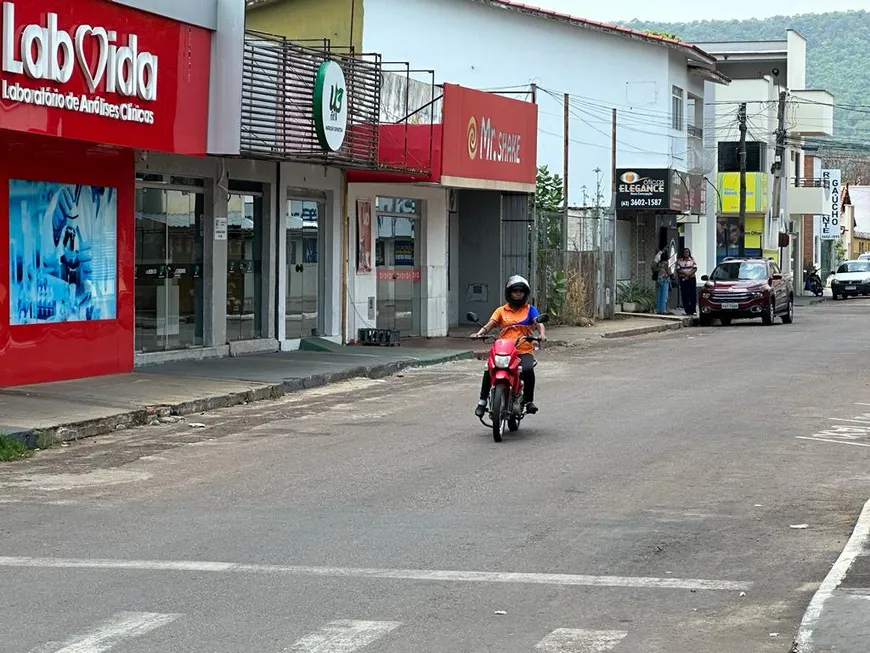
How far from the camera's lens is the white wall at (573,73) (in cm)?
4112

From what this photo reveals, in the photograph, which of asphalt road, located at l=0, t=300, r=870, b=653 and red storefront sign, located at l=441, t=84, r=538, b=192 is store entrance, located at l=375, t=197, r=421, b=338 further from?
asphalt road, located at l=0, t=300, r=870, b=653

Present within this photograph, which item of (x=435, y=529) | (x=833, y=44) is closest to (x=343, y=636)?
(x=435, y=529)

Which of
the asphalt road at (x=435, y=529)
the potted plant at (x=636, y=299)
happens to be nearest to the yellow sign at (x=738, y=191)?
the potted plant at (x=636, y=299)

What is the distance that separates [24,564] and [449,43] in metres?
33.7

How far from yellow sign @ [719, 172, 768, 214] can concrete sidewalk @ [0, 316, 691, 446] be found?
36367mm

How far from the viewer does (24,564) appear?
8.40 m

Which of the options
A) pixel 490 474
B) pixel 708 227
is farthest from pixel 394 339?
pixel 708 227

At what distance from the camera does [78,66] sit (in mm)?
16453

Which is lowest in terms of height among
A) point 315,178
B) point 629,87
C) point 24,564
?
point 24,564

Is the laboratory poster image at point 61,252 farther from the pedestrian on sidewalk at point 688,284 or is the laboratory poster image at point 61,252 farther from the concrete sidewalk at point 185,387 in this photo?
the pedestrian on sidewalk at point 688,284

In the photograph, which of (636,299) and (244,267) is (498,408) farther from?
(636,299)

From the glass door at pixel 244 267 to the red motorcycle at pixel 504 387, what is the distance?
9249 mm

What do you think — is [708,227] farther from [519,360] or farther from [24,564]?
[24,564]

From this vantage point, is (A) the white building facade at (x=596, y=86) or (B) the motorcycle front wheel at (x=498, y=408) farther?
(A) the white building facade at (x=596, y=86)
